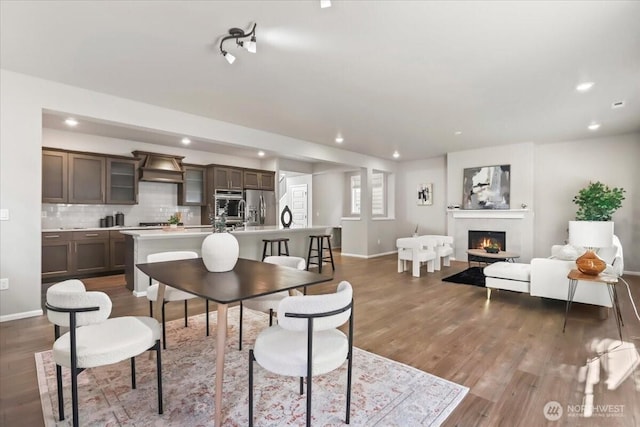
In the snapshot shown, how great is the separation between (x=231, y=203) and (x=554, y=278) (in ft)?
20.6

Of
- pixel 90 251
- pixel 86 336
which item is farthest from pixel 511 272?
pixel 90 251

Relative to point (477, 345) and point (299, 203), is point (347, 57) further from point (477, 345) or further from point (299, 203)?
point (299, 203)

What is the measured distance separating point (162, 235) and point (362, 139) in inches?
160

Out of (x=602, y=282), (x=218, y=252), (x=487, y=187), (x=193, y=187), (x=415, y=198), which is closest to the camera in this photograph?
(x=218, y=252)

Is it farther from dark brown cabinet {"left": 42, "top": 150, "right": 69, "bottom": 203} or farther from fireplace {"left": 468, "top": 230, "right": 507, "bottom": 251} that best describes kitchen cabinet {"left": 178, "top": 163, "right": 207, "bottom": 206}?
fireplace {"left": 468, "top": 230, "right": 507, "bottom": 251}

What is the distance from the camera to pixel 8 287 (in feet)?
10.8

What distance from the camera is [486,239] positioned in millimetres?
7066

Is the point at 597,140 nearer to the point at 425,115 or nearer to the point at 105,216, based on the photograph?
the point at 425,115

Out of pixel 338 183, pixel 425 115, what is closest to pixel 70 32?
pixel 425 115

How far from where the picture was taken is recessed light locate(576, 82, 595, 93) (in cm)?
355

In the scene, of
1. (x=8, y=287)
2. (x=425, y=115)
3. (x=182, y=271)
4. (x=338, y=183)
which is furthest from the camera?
(x=338, y=183)

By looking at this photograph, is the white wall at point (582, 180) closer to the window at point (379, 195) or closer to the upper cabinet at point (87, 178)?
the window at point (379, 195)

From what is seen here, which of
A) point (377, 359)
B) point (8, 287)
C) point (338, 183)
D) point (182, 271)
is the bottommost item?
point (377, 359)

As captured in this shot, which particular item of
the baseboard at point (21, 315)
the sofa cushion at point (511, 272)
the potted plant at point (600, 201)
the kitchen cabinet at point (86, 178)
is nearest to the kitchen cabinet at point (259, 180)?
the kitchen cabinet at point (86, 178)
